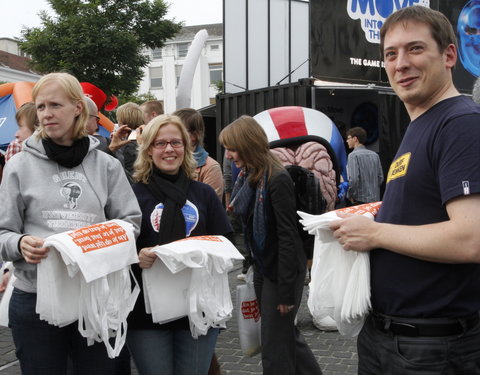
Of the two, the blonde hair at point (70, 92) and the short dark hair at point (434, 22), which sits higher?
the short dark hair at point (434, 22)

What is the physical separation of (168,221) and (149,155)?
426 millimetres

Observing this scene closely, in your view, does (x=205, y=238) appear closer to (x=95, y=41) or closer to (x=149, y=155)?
(x=149, y=155)

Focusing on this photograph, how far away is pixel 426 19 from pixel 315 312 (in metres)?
1.05

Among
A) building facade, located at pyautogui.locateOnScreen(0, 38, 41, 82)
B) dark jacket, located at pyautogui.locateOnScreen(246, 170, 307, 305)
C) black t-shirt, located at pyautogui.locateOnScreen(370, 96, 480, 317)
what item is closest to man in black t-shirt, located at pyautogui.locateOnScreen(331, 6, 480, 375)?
black t-shirt, located at pyautogui.locateOnScreen(370, 96, 480, 317)

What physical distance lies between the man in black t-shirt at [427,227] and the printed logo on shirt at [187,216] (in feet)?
4.03

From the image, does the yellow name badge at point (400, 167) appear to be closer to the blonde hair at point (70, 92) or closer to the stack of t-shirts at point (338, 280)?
the stack of t-shirts at point (338, 280)

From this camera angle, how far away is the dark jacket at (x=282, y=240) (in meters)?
3.34

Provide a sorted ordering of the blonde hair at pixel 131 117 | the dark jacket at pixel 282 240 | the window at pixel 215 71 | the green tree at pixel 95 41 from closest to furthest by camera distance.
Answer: the dark jacket at pixel 282 240, the blonde hair at pixel 131 117, the green tree at pixel 95 41, the window at pixel 215 71

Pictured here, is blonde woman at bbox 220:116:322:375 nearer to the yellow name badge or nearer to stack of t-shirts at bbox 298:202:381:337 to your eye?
stack of t-shirts at bbox 298:202:381:337

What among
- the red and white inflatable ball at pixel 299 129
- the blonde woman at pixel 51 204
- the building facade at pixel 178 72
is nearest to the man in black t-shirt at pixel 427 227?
the blonde woman at pixel 51 204

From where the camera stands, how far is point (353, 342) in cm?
480

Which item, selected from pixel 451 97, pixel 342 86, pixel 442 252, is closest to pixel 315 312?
pixel 442 252

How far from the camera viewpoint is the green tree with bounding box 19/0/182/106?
71.6 ft

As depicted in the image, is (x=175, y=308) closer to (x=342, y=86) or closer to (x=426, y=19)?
(x=426, y=19)
